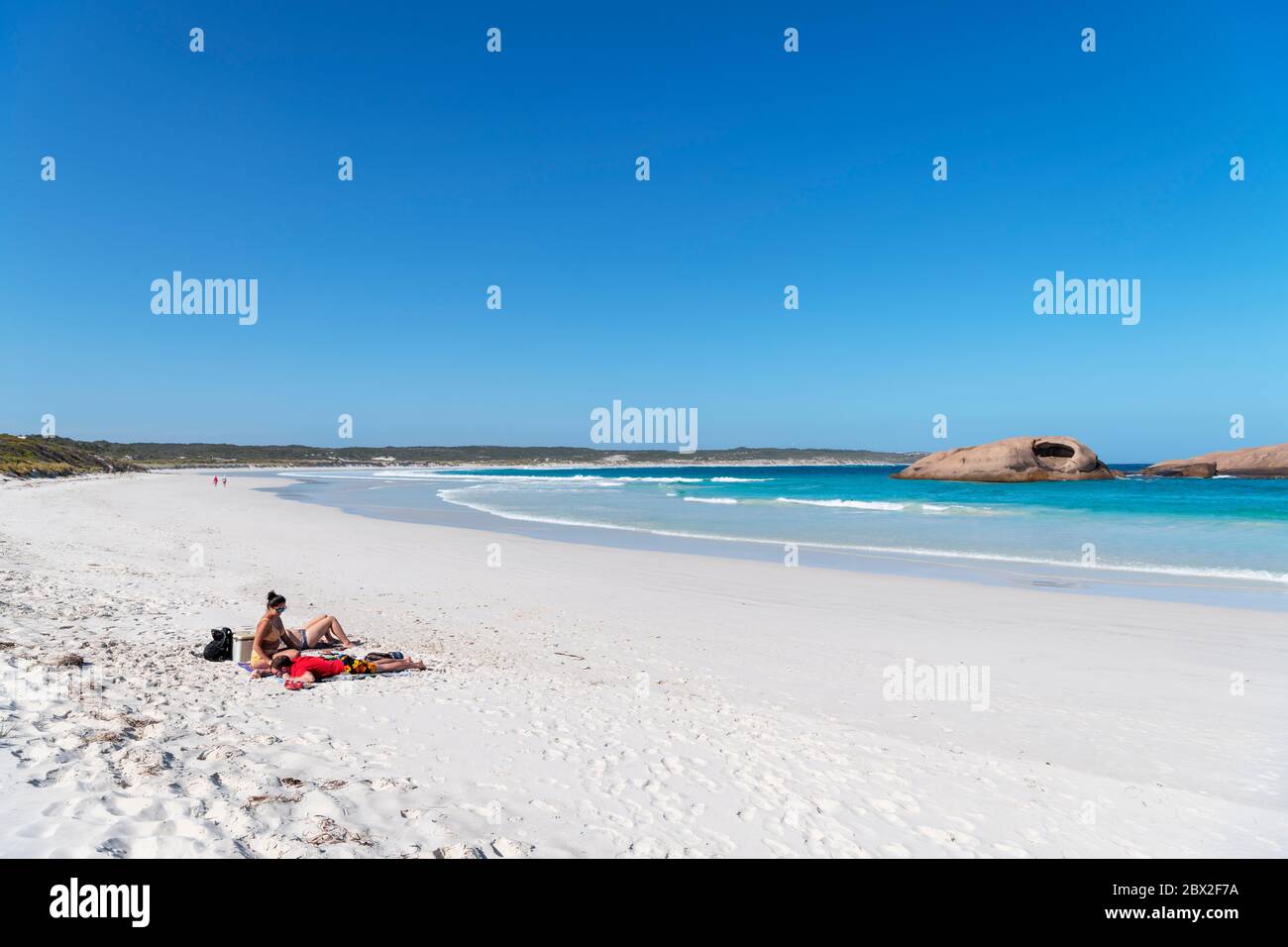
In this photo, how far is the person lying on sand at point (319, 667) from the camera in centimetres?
722

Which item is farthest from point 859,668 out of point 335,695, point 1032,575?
point 1032,575

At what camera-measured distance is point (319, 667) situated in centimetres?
731

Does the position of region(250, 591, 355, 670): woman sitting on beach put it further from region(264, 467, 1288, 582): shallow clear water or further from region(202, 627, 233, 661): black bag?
region(264, 467, 1288, 582): shallow clear water

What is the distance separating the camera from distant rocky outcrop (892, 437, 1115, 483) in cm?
6556

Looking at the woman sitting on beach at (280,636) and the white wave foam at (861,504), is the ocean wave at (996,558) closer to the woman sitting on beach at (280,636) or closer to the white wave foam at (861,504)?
the woman sitting on beach at (280,636)

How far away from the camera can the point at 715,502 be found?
45.2 m

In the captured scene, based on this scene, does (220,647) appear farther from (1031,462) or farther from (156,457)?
(156,457)

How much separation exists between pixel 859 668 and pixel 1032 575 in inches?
400

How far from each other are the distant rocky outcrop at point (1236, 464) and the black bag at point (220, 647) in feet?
296

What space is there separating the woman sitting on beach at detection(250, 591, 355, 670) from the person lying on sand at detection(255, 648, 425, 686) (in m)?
0.10

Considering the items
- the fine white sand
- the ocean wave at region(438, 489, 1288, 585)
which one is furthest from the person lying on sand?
the ocean wave at region(438, 489, 1288, 585)

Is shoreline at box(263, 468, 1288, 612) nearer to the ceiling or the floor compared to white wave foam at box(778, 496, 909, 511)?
nearer to the ceiling

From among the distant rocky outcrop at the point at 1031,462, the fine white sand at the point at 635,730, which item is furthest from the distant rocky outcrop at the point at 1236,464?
the fine white sand at the point at 635,730
